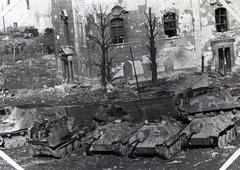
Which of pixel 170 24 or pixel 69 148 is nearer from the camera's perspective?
pixel 170 24

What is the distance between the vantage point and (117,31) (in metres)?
4.40

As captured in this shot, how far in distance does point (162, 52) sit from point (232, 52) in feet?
2.49

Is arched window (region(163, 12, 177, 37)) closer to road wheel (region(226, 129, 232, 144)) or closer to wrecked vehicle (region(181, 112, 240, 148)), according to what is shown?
wrecked vehicle (region(181, 112, 240, 148))

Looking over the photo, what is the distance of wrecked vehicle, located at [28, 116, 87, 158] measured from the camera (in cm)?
460

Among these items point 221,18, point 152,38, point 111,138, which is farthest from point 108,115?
point 221,18

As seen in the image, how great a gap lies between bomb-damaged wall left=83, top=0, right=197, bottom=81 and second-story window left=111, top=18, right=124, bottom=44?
44 millimetres

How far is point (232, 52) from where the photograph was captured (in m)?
4.37

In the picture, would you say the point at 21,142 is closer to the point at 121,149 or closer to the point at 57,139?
the point at 57,139

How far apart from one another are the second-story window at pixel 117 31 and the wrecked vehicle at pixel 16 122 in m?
1.26

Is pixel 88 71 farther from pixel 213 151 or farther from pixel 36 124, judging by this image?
pixel 213 151

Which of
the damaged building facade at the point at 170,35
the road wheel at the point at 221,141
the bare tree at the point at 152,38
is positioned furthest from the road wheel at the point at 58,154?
the road wheel at the point at 221,141

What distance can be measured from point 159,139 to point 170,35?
114 centimetres

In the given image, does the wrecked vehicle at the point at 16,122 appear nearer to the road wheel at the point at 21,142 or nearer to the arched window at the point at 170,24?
the road wheel at the point at 21,142

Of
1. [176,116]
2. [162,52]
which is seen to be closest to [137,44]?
[162,52]
